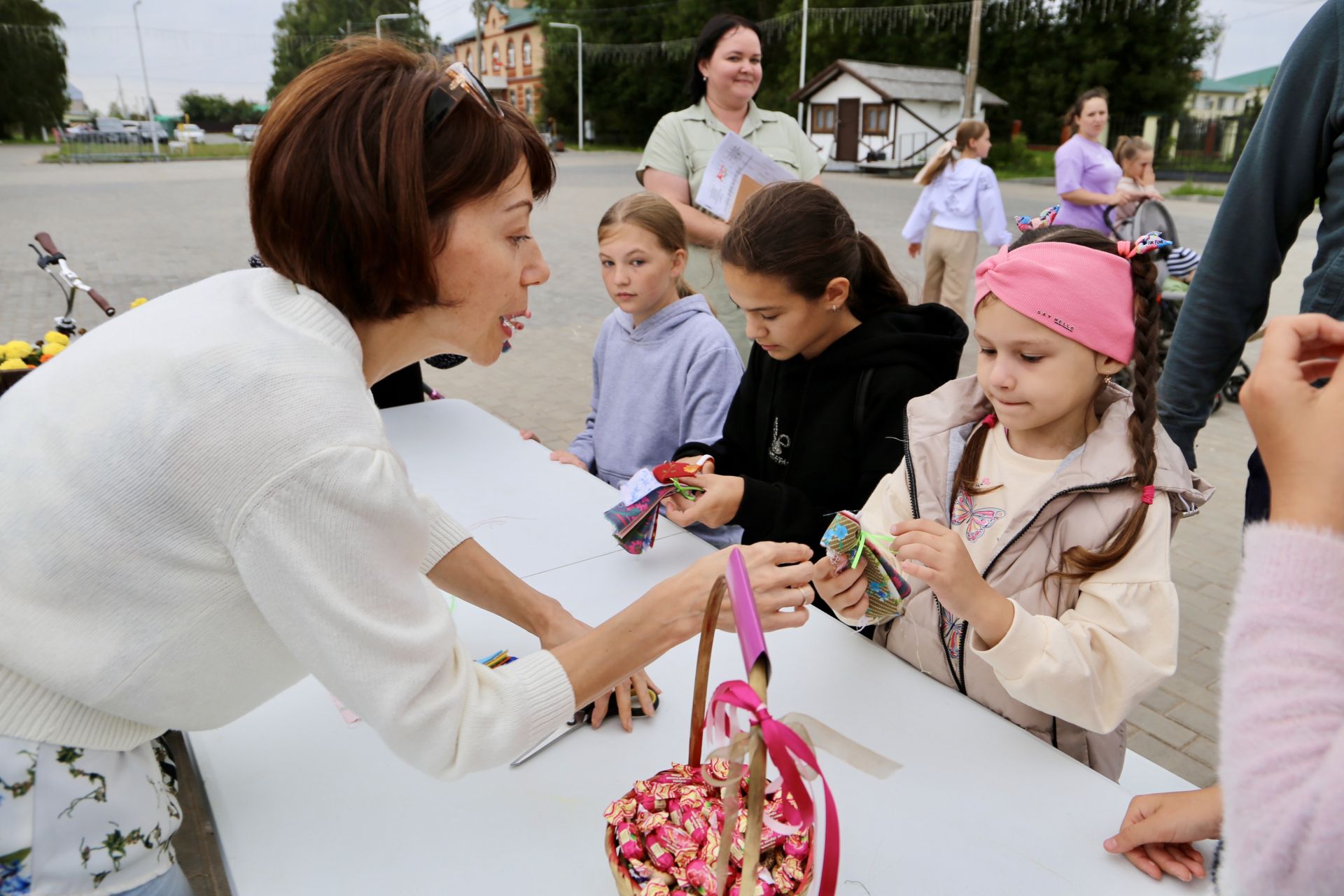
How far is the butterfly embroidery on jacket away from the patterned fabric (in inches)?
49.9

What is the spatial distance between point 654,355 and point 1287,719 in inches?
91.6

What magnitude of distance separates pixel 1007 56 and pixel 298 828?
34.0m

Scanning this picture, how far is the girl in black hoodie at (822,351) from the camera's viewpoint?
202 cm

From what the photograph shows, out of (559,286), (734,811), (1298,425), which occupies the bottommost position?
(559,286)

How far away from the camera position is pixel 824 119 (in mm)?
28688

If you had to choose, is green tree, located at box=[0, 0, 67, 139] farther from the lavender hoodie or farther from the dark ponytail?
the dark ponytail

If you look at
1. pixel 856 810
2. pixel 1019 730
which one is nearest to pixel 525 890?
pixel 856 810

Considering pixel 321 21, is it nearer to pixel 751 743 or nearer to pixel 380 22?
pixel 380 22

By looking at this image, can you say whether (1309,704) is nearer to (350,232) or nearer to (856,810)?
(856,810)

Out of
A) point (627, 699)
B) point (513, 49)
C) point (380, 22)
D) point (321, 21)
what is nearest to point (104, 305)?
point (627, 699)

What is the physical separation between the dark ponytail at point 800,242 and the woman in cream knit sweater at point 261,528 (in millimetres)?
966

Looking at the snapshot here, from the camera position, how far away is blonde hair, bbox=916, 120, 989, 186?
675cm

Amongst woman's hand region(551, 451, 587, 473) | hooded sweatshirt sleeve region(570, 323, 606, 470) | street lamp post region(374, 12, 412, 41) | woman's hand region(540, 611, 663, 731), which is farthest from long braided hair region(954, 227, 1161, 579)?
hooded sweatshirt sleeve region(570, 323, 606, 470)

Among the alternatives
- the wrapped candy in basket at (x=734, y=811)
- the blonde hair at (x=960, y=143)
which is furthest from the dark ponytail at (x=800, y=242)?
the blonde hair at (x=960, y=143)
